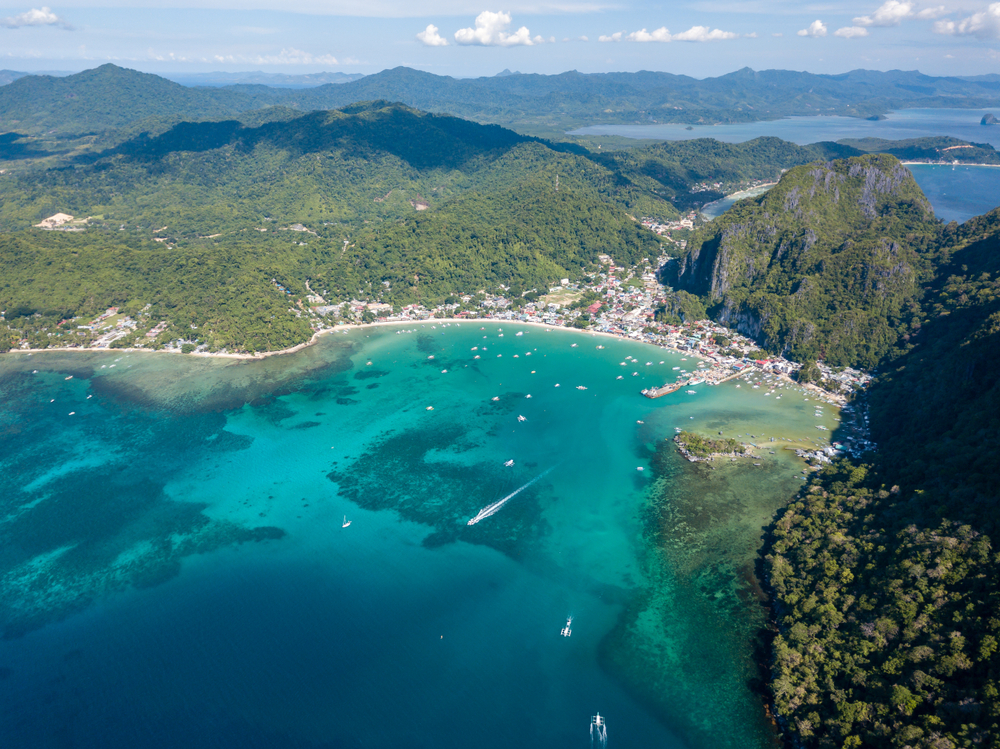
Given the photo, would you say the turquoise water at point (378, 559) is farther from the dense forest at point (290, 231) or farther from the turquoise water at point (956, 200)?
the turquoise water at point (956, 200)

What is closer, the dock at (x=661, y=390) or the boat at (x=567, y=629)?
the boat at (x=567, y=629)

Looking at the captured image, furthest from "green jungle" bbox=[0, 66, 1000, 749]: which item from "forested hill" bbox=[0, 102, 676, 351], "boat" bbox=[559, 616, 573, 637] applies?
→ "boat" bbox=[559, 616, 573, 637]

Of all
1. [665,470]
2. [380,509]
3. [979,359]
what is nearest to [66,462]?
[380,509]

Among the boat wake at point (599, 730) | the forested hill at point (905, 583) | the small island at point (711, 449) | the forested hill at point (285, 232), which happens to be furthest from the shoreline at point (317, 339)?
the boat wake at point (599, 730)

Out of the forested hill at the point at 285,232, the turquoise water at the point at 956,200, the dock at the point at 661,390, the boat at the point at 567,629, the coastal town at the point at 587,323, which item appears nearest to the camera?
the boat at the point at 567,629

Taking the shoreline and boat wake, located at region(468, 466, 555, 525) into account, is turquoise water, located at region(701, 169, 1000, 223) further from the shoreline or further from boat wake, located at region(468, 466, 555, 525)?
boat wake, located at region(468, 466, 555, 525)

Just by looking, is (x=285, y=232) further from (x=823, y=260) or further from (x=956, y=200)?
(x=956, y=200)

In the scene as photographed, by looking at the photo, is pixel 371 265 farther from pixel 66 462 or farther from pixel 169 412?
pixel 66 462
